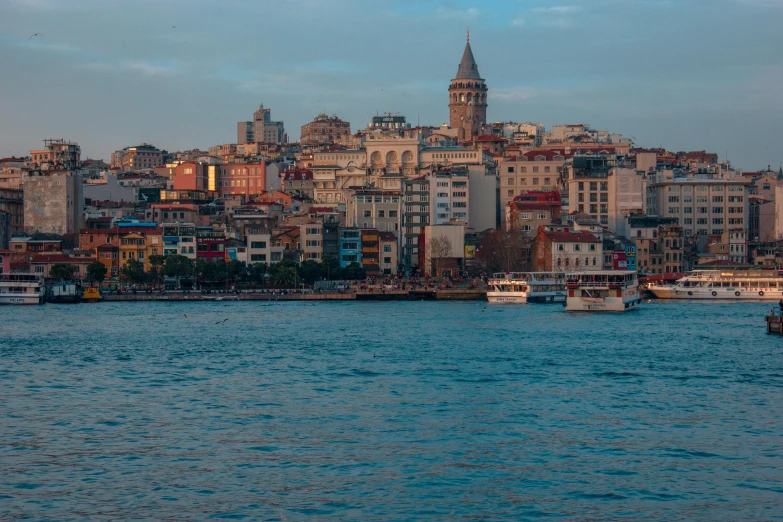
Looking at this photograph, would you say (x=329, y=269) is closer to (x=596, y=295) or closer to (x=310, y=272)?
(x=310, y=272)

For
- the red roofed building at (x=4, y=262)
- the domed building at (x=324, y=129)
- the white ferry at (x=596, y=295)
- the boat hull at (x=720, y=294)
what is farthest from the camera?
the domed building at (x=324, y=129)

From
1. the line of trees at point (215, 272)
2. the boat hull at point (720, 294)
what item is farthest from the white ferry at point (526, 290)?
the line of trees at point (215, 272)

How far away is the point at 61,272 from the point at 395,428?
44.8 m

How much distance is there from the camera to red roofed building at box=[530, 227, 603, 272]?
202 feet

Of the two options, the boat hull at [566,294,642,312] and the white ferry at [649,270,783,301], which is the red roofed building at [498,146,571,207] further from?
the boat hull at [566,294,642,312]

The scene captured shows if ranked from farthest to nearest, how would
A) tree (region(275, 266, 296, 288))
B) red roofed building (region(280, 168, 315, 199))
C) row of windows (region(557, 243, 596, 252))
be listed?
1. red roofed building (region(280, 168, 315, 199))
2. row of windows (region(557, 243, 596, 252))
3. tree (region(275, 266, 296, 288))

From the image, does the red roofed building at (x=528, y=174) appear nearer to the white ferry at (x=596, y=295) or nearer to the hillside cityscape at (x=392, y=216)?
the hillside cityscape at (x=392, y=216)

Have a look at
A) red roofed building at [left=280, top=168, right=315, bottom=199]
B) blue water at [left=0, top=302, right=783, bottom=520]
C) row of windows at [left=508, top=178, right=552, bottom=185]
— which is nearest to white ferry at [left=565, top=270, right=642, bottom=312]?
blue water at [left=0, top=302, right=783, bottom=520]

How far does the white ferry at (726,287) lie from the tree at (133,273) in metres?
25.5

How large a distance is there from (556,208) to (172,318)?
32.4m

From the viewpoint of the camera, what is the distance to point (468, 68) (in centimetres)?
11512

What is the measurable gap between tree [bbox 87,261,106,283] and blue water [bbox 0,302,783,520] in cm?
2599

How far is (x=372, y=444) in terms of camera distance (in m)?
16.6

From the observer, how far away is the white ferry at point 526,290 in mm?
54219
